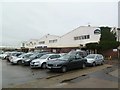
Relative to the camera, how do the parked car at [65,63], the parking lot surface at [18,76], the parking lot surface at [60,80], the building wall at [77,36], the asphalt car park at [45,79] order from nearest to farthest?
the parking lot surface at [60,80] → the asphalt car park at [45,79] → the parking lot surface at [18,76] → the parked car at [65,63] → the building wall at [77,36]

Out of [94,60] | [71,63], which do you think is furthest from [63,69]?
[94,60]

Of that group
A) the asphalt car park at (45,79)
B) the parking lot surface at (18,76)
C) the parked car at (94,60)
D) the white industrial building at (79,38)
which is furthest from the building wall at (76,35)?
the asphalt car park at (45,79)

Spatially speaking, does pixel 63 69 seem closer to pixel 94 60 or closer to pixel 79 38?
pixel 94 60

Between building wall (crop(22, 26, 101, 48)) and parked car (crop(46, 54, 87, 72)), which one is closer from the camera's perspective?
parked car (crop(46, 54, 87, 72))

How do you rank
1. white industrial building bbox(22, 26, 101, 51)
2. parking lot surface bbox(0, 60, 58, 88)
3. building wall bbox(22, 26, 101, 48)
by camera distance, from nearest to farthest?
1. parking lot surface bbox(0, 60, 58, 88)
2. white industrial building bbox(22, 26, 101, 51)
3. building wall bbox(22, 26, 101, 48)

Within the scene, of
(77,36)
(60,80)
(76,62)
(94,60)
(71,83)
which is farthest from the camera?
(77,36)

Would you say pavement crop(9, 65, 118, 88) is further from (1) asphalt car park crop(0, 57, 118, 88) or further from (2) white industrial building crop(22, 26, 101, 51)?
(2) white industrial building crop(22, 26, 101, 51)

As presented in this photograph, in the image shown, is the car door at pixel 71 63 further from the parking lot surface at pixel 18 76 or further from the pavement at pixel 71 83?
the pavement at pixel 71 83

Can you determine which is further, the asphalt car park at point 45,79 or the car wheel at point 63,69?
the car wheel at point 63,69

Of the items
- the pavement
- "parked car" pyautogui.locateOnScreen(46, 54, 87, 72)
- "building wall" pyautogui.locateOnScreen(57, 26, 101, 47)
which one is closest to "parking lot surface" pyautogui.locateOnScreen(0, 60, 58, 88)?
"parked car" pyautogui.locateOnScreen(46, 54, 87, 72)

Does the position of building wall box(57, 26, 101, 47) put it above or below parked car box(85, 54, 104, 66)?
above

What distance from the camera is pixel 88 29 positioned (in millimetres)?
50500

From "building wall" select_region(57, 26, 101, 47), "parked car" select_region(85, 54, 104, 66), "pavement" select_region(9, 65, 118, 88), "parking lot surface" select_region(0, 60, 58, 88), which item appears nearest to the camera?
"pavement" select_region(9, 65, 118, 88)

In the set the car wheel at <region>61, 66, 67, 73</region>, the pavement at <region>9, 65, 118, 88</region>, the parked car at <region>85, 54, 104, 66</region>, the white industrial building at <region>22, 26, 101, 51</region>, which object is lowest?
the pavement at <region>9, 65, 118, 88</region>
